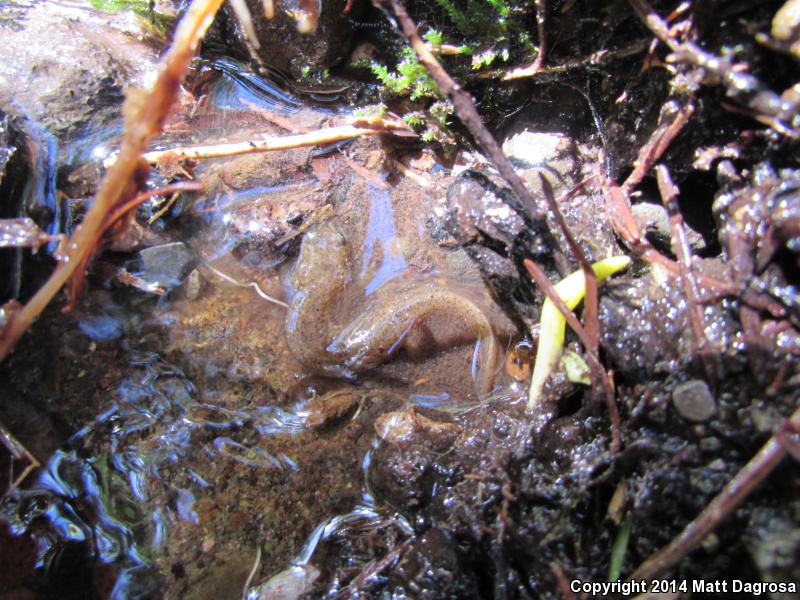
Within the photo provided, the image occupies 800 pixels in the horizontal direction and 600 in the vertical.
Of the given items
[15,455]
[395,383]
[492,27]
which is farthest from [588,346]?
[15,455]

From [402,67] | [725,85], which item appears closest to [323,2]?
[402,67]

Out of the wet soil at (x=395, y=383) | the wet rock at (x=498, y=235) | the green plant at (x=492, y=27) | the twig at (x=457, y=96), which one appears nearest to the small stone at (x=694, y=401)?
the wet soil at (x=395, y=383)

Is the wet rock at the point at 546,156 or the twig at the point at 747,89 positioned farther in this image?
the wet rock at the point at 546,156

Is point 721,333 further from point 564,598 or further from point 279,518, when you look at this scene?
point 279,518

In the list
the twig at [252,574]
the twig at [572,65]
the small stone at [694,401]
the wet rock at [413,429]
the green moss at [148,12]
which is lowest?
the twig at [252,574]

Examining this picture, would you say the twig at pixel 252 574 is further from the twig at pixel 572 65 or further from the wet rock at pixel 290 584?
the twig at pixel 572 65

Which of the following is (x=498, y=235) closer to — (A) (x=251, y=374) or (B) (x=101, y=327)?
(A) (x=251, y=374)

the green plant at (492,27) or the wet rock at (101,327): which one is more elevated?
the green plant at (492,27)
